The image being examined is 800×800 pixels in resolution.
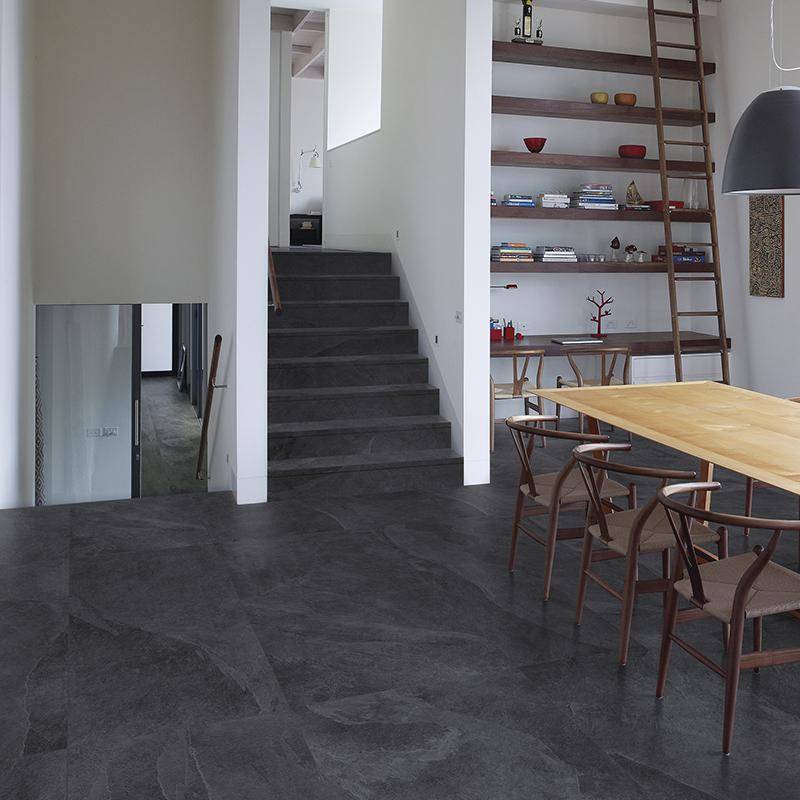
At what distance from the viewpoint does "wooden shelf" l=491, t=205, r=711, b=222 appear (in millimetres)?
7562

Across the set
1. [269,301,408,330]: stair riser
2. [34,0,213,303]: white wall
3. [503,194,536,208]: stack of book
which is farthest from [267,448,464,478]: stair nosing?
[503,194,536,208]: stack of book

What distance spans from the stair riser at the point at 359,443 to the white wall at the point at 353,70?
3.88m

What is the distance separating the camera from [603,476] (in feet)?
13.2

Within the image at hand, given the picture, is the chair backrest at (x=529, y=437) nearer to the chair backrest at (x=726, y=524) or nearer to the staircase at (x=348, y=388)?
the chair backrest at (x=726, y=524)

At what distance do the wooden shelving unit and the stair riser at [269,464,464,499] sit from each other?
2.43 metres

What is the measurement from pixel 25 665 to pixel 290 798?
1354 millimetres

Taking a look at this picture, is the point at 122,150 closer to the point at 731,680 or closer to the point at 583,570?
the point at 583,570

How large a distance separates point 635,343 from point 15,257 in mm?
4778

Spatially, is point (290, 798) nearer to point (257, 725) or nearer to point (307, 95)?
point (257, 725)

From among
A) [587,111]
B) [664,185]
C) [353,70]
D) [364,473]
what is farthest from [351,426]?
[353,70]

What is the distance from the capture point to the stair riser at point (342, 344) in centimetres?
680

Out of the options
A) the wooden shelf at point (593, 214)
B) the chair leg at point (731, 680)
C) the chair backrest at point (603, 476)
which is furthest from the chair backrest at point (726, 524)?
the wooden shelf at point (593, 214)

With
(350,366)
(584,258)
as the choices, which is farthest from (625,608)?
(584,258)

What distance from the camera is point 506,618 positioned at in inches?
156
